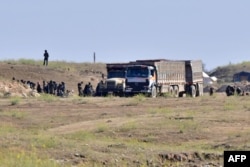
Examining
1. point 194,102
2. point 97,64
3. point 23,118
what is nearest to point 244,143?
point 23,118

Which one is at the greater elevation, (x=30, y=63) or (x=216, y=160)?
(x=30, y=63)

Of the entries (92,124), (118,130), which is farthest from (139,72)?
(118,130)

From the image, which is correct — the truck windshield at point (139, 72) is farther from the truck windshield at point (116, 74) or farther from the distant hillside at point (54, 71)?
the distant hillside at point (54, 71)

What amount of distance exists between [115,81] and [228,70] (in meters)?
53.8

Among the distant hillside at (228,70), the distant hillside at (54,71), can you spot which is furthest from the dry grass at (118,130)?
the distant hillside at (228,70)

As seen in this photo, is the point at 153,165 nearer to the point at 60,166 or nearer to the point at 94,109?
the point at 60,166

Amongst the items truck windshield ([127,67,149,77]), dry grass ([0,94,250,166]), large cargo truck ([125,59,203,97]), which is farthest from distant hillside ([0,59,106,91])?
dry grass ([0,94,250,166])

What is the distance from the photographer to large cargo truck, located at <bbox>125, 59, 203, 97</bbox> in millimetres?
58281

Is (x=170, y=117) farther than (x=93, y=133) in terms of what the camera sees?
Yes

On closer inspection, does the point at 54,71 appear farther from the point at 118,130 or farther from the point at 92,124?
the point at 118,130

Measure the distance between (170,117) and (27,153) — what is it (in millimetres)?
14842

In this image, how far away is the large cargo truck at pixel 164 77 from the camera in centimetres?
5828

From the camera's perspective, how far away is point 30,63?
8831 cm

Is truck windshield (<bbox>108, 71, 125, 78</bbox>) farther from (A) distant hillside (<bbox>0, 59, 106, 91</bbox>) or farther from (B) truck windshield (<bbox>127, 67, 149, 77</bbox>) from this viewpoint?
(A) distant hillside (<bbox>0, 59, 106, 91</bbox>)
